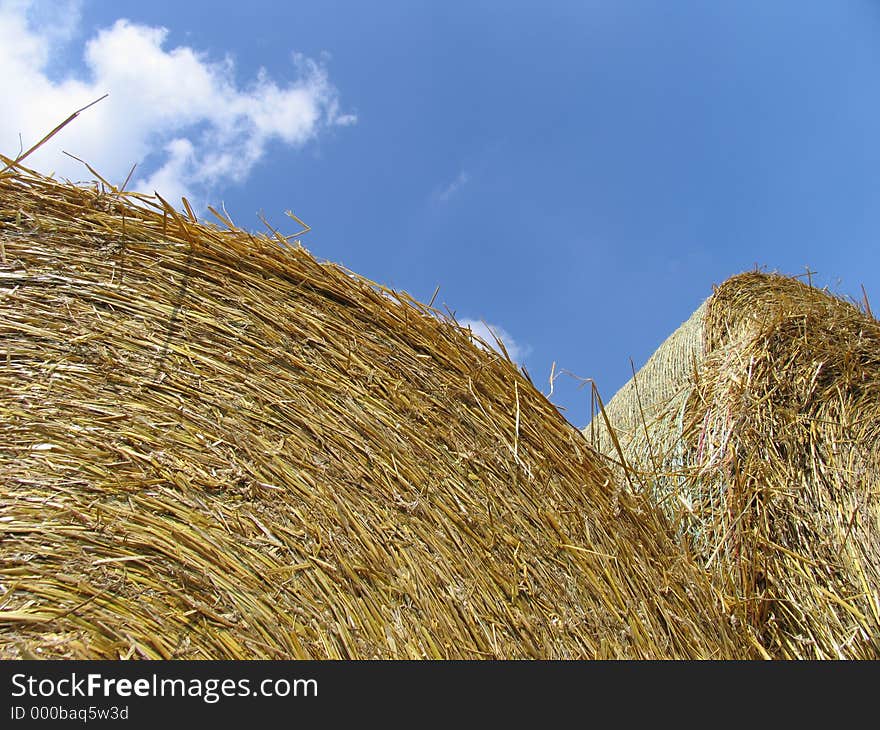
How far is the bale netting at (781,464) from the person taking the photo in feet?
7.12

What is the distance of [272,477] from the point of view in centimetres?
167

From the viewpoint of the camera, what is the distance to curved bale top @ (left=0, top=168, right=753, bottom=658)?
59.7 inches

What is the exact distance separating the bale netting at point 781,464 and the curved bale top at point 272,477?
182 millimetres

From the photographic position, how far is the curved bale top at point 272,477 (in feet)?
4.98

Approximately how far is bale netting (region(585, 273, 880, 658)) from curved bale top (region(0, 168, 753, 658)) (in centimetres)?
18

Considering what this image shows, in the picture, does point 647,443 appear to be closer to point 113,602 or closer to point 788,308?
point 788,308

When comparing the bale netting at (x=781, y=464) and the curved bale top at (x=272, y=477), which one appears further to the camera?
the bale netting at (x=781, y=464)

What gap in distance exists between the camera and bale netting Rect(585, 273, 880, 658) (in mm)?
2170

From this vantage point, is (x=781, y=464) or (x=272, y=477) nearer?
(x=272, y=477)

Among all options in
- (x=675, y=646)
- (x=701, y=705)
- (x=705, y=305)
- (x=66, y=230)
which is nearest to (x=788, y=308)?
(x=705, y=305)

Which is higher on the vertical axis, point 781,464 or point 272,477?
point 781,464

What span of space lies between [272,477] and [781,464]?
1.55m

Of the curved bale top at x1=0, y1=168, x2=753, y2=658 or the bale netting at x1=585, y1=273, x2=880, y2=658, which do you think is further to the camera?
the bale netting at x1=585, y1=273, x2=880, y2=658

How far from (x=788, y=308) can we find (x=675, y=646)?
1.45 meters
